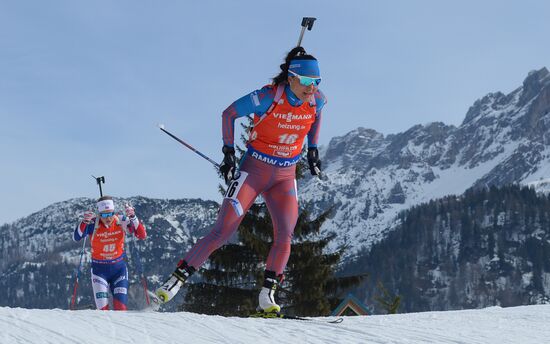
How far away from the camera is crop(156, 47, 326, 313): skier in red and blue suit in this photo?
671 centimetres

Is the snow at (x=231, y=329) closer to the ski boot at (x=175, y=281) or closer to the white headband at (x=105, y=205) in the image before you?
the ski boot at (x=175, y=281)

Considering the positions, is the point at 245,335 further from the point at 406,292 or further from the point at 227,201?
the point at 406,292

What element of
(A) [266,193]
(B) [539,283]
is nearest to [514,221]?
(B) [539,283]

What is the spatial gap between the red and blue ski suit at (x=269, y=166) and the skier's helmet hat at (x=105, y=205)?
4.26 metres

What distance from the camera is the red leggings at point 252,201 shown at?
6.70m

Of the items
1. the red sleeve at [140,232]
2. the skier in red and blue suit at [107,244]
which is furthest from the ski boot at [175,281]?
the skier in red and blue suit at [107,244]

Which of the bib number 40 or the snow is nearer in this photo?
the snow

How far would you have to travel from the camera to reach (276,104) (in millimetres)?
6812

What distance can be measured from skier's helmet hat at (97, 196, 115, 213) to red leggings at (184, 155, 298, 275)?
4170mm

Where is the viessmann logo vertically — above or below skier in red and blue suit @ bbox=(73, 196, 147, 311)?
above

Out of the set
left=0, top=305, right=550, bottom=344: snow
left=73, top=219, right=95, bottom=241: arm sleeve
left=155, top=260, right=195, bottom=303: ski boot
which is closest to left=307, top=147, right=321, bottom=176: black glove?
left=0, top=305, right=550, bottom=344: snow

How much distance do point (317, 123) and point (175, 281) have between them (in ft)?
6.57

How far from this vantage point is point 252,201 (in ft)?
22.4

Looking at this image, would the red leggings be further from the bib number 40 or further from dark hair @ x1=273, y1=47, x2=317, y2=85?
dark hair @ x1=273, y1=47, x2=317, y2=85
